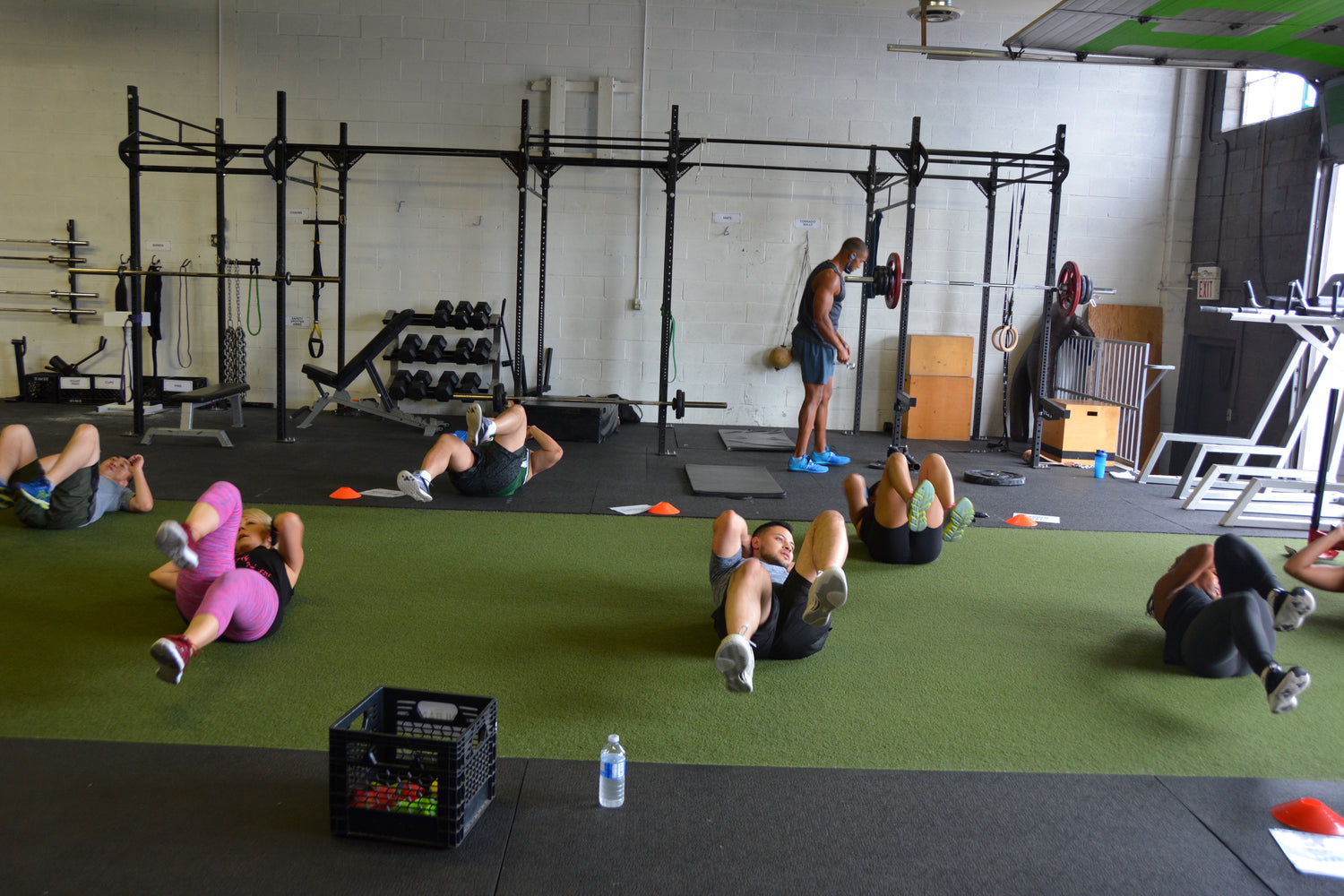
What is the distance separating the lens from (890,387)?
352 inches

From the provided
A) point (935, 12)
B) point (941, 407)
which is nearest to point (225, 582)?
point (935, 12)

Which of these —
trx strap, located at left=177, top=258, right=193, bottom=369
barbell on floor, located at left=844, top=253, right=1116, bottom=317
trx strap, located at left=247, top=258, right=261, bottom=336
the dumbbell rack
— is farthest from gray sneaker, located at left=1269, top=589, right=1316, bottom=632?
trx strap, located at left=177, top=258, right=193, bottom=369

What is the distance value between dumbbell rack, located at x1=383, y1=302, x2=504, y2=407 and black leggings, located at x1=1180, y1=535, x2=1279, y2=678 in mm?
6049

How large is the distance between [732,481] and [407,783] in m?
4.14

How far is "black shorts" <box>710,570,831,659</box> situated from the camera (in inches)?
111

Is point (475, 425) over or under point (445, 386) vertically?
over

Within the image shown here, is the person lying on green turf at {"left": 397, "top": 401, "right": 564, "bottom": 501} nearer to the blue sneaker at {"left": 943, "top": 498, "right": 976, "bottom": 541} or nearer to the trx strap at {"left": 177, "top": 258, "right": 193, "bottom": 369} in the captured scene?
the blue sneaker at {"left": 943, "top": 498, "right": 976, "bottom": 541}

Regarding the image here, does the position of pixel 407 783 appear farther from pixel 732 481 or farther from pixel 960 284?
pixel 960 284

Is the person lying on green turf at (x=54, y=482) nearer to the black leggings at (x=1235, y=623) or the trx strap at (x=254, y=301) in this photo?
the black leggings at (x=1235, y=623)

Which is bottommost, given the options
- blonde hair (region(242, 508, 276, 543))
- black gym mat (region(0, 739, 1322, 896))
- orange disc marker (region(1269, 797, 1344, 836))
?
black gym mat (region(0, 739, 1322, 896))

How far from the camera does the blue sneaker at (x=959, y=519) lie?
4184 millimetres

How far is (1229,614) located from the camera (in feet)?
8.88

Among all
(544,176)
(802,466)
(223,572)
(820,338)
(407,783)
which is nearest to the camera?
(407,783)

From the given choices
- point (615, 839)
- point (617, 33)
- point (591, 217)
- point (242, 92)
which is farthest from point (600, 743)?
point (242, 92)
